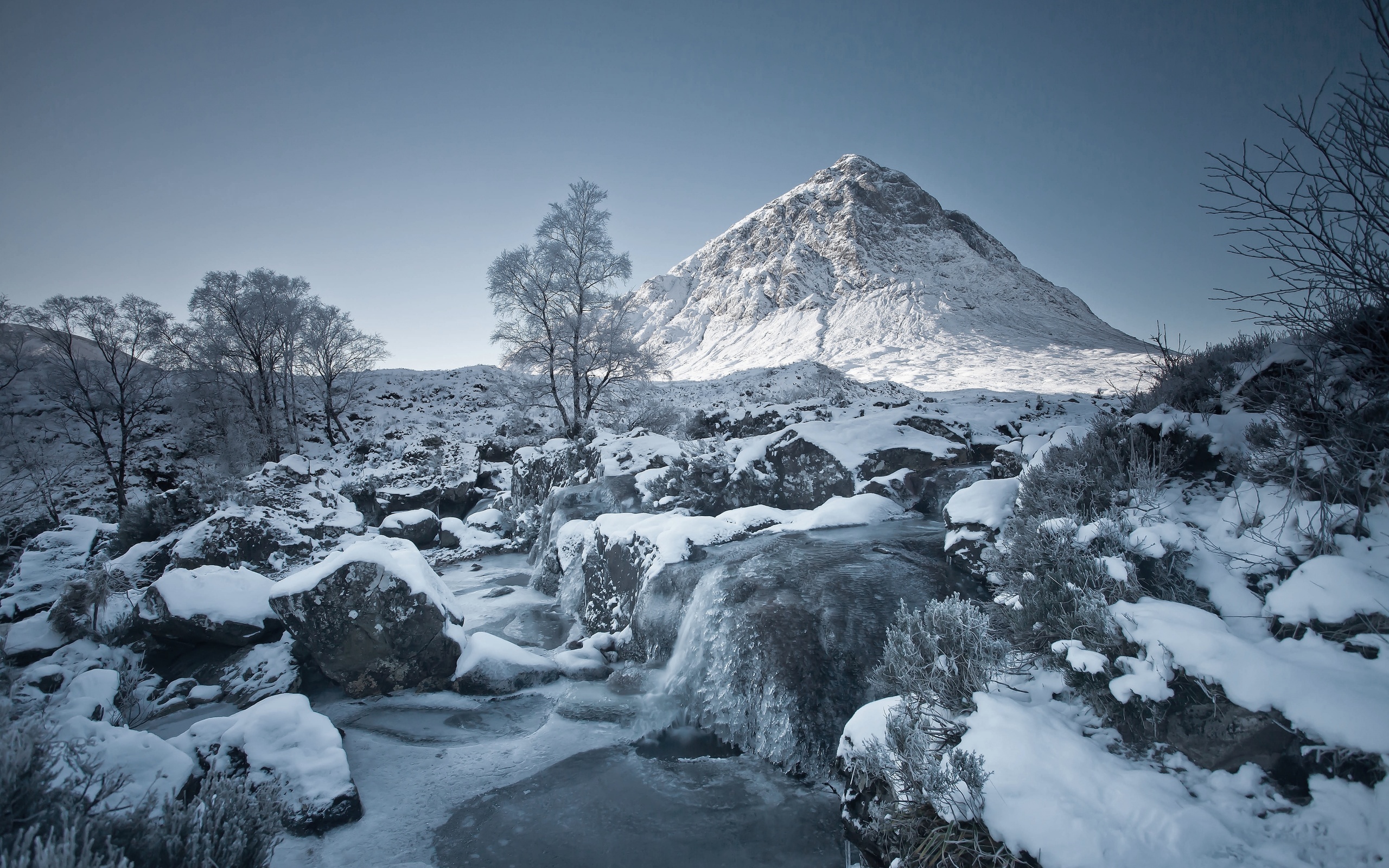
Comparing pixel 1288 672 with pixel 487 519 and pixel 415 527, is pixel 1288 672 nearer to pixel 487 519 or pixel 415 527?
pixel 487 519

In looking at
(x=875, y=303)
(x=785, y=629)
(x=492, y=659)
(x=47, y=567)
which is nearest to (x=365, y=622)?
(x=492, y=659)

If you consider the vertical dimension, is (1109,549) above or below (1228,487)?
below

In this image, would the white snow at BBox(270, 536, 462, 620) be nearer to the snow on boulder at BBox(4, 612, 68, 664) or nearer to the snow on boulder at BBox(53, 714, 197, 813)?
the snow on boulder at BBox(4, 612, 68, 664)

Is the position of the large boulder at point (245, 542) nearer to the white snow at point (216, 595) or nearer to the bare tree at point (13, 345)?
the white snow at point (216, 595)

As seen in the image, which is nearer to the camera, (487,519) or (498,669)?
(498,669)

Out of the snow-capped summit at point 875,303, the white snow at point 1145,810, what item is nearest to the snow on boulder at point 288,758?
the white snow at point 1145,810

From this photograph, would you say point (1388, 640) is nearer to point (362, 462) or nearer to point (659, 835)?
point (659, 835)

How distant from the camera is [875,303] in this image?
151 feet

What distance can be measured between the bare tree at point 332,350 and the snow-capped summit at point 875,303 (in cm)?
1728

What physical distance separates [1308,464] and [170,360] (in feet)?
98.0

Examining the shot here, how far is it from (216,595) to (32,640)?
1616mm

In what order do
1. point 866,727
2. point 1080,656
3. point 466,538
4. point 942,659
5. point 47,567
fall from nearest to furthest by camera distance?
1. point 1080,656
2. point 866,727
3. point 942,659
4. point 47,567
5. point 466,538

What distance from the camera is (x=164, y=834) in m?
2.31

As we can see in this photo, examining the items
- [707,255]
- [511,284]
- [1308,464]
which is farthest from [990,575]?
[707,255]
